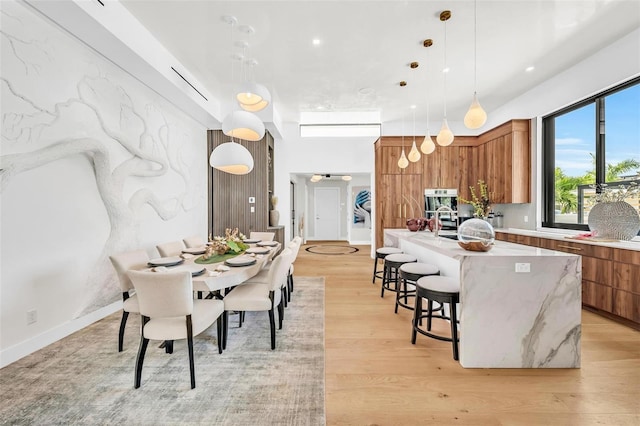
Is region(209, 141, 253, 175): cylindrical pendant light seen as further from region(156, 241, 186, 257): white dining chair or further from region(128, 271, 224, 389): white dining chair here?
region(128, 271, 224, 389): white dining chair

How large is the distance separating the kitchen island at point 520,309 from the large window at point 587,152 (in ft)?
7.49

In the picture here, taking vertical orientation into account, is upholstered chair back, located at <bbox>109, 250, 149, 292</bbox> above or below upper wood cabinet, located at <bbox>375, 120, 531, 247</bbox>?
below

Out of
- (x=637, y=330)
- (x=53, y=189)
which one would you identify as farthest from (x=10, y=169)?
(x=637, y=330)

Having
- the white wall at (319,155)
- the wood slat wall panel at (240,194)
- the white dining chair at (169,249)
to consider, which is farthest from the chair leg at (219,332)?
the white wall at (319,155)

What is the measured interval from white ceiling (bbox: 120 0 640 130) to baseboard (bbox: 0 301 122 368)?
10.5 ft

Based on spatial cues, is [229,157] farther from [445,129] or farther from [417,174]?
[417,174]

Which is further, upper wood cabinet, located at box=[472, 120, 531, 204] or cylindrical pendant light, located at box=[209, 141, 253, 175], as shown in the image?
upper wood cabinet, located at box=[472, 120, 531, 204]

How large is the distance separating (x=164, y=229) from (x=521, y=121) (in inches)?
244

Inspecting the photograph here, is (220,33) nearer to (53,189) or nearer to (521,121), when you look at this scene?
(53,189)

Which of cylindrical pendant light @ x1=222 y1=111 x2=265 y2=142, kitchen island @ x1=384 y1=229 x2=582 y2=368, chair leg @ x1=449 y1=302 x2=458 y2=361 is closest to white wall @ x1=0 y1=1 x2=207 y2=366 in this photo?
cylindrical pendant light @ x1=222 y1=111 x2=265 y2=142

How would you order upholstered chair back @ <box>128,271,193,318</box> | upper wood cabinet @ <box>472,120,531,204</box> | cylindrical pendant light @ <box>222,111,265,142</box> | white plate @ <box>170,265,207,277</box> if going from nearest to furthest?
upholstered chair back @ <box>128,271,193,318</box>
white plate @ <box>170,265,207,277</box>
cylindrical pendant light @ <box>222,111,265,142</box>
upper wood cabinet @ <box>472,120,531,204</box>

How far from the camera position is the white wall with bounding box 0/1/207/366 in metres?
2.19

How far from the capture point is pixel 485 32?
3.13 metres

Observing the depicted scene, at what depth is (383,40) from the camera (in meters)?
3.30
